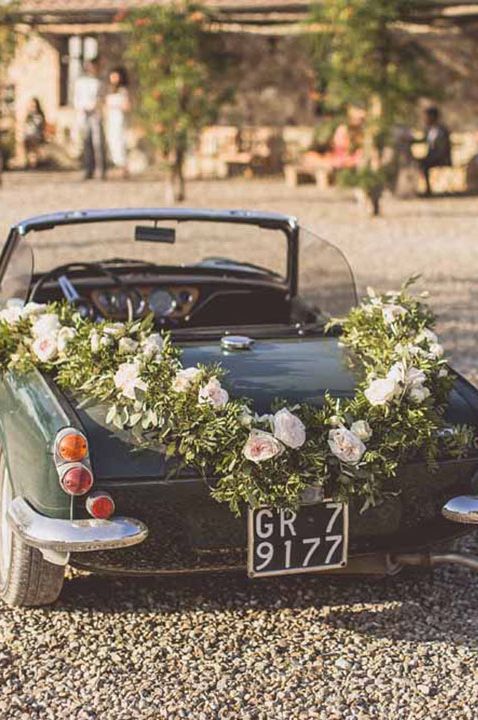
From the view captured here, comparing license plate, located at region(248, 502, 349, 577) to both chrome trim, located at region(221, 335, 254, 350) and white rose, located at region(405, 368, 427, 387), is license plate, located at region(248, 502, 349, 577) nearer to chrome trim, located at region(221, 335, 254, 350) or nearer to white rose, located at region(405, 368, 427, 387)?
white rose, located at region(405, 368, 427, 387)

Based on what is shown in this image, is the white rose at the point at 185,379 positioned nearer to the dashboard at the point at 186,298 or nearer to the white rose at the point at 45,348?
the white rose at the point at 45,348

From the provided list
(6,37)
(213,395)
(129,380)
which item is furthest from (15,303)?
(6,37)

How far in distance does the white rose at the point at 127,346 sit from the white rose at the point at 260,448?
23.7 inches

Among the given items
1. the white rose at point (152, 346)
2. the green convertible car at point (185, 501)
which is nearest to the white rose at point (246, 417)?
the green convertible car at point (185, 501)

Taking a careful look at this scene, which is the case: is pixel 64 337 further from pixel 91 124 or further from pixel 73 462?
pixel 91 124

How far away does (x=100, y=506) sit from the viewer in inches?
140

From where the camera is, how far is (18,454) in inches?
151

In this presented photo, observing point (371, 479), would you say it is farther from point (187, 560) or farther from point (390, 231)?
point (390, 231)

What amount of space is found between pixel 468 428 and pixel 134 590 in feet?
4.12

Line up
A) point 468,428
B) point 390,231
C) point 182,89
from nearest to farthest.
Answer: point 468,428
point 390,231
point 182,89

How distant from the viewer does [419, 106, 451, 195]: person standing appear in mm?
18719

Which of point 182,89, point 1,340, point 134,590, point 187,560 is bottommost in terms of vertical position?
point 134,590

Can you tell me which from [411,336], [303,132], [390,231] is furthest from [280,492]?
[303,132]

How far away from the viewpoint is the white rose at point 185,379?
12.4ft
